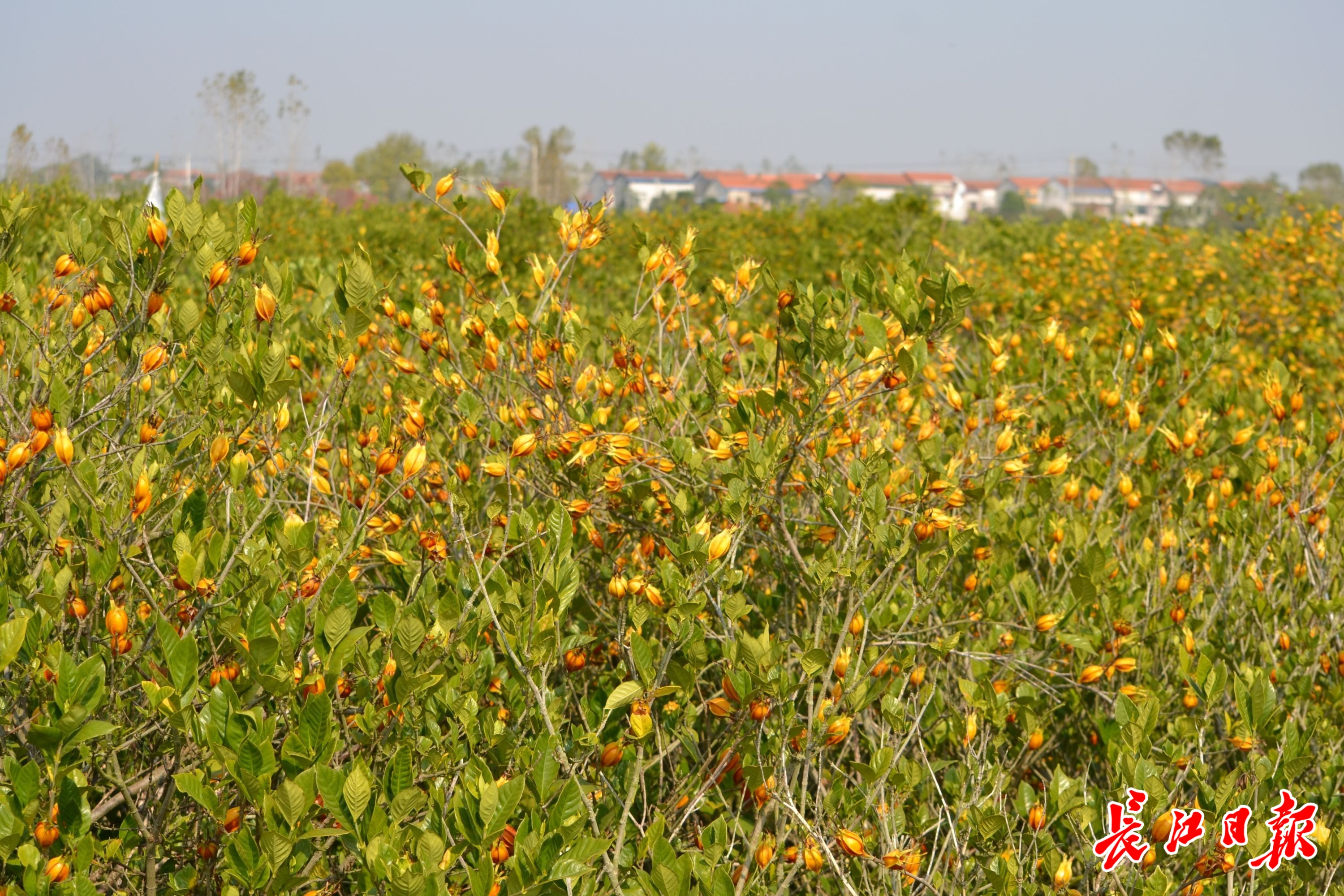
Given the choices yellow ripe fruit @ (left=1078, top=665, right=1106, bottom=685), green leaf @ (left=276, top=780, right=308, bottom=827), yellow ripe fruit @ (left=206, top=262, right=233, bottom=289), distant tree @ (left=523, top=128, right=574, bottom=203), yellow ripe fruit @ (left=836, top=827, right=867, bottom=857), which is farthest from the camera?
distant tree @ (left=523, top=128, right=574, bottom=203)

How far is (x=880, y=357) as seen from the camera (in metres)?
2.16

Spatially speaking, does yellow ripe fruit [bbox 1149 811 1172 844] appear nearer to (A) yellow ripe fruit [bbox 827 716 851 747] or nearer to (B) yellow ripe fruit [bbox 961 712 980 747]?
(B) yellow ripe fruit [bbox 961 712 980 747]

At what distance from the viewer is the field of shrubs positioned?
1.63 m

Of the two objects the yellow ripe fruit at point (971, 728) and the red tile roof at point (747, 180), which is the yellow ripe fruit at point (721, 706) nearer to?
the yellow ripe fruit at point (971, 728)

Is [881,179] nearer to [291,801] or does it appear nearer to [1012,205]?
[1012,205]

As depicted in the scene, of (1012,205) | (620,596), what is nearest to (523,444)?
(620,596)

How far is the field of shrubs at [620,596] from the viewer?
1.63 metres

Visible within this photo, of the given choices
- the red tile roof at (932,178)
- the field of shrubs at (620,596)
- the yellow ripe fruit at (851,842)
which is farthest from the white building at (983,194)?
the yellow ripe fruit at (851,842)

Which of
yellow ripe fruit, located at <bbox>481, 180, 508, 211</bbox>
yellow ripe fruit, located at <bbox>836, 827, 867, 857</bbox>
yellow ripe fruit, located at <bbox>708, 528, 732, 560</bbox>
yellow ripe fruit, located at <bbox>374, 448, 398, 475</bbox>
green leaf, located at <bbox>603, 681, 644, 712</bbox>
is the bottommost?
yellow ripe fruit, located at <bbox>836, 827, 867, 857</bbox>

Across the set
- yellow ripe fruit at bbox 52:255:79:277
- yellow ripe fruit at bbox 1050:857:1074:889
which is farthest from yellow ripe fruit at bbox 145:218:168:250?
yellow ripe fruit at bbox 1050:857:1074:889

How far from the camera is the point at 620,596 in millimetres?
1977

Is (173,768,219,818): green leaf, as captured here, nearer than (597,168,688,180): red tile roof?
Yes

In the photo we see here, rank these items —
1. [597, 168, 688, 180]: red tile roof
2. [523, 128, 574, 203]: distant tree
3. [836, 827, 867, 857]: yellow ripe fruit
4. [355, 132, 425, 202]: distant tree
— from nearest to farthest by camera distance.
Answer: [836, 827, 867, 857]: yellow ripe fruit → [523, 128, 574, 203]: distant tree → [355, 132, 425, 202]: distant tree → [597, 168, 688, 180]: red tile roof

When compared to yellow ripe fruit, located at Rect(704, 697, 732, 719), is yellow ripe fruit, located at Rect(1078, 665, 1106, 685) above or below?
below
